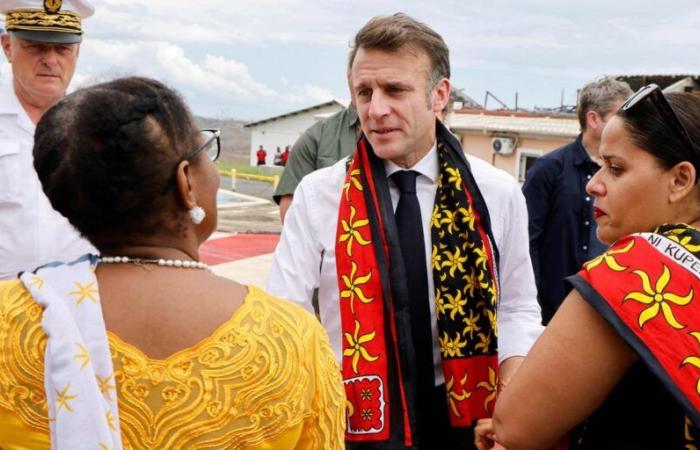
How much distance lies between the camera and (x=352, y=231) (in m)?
2.51

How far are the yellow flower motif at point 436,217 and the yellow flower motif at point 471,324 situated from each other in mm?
301

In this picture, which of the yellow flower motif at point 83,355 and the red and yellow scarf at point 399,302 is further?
the red and yellow scarf at point 399,302

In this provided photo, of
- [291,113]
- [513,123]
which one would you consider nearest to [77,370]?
[513,123]

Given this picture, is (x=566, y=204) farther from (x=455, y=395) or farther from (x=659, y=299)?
(x=659, y=299)

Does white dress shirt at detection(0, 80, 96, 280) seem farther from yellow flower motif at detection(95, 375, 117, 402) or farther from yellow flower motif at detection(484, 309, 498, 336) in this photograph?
yellow flower motif at detection(95, 375, 117, 402)

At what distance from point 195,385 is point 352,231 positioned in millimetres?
1136

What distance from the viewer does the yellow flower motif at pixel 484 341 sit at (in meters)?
2.50

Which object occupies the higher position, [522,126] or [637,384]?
[637,384]

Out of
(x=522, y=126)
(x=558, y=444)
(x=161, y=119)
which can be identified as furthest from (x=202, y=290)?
(x=522, y=126)

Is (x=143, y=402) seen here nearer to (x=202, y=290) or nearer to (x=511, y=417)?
(x=202, y=290)

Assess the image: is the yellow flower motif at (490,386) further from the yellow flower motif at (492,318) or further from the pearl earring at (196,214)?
the pearl earring at (196,214)

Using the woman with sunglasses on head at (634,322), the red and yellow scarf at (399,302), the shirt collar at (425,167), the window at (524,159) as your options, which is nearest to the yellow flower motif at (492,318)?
the red and yellow scarf at (399,302)

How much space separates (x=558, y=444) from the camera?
1839mm

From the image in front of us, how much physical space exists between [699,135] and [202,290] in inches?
44.5
